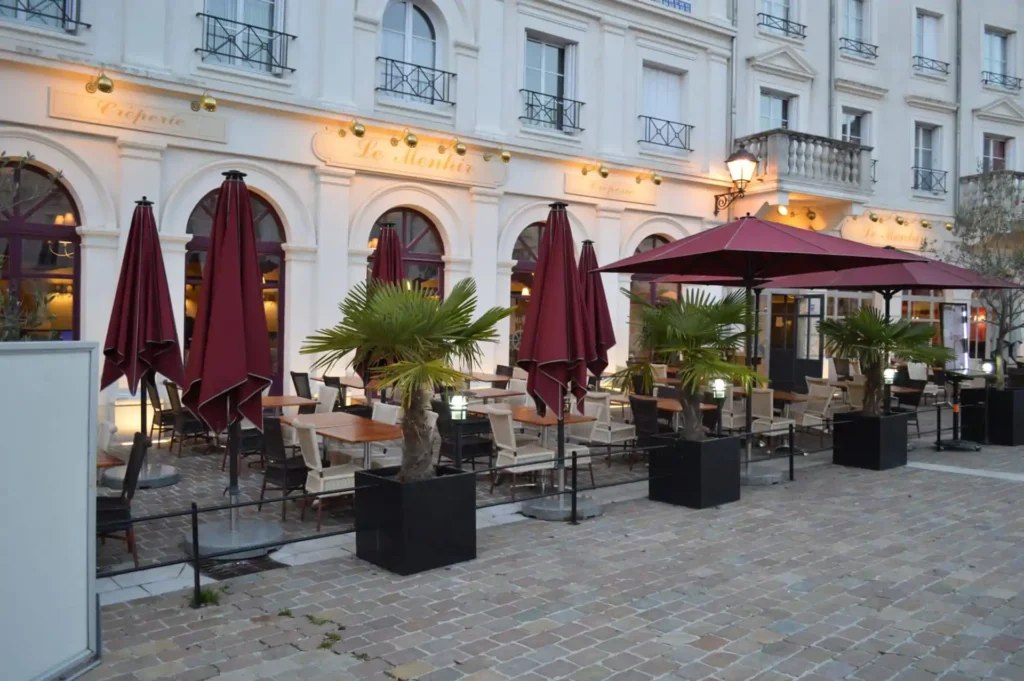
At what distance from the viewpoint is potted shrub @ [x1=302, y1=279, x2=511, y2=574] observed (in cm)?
590

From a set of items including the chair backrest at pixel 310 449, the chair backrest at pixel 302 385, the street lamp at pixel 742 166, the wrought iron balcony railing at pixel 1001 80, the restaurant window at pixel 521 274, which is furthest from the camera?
the wrought iron balcony railing at pixel 1001 80

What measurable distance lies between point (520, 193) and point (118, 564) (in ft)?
34.3

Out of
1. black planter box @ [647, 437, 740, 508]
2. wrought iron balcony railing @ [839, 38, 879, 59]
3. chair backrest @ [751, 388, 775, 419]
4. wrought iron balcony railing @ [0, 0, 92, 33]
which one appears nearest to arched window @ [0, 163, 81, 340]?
wrought iron balcony railing @ [0, 0, 92, 33]

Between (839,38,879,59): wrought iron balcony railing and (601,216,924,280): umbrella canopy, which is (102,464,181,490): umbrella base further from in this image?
(839,38,879,59): wrought iron balcony railing

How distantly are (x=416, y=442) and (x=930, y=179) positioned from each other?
1998 centimetres

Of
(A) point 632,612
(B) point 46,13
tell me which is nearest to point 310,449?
(A) point 632,612

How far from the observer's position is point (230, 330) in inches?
246

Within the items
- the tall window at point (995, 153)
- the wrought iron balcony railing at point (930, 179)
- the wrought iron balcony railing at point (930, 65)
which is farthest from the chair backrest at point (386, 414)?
the tall window at point (995, 153)

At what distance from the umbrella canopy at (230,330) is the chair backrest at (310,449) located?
65 centimetres

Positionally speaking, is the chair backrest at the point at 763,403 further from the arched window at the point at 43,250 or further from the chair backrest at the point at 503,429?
the arched window at the point at 43,250

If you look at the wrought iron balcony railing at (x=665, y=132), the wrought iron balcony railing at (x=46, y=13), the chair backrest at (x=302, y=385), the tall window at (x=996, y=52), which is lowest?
the chair backrest at (x=302, y=385)

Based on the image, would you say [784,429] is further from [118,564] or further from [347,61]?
[347,61]

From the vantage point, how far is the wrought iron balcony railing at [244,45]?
473 inches

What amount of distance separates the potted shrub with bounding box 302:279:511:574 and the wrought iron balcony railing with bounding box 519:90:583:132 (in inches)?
384
